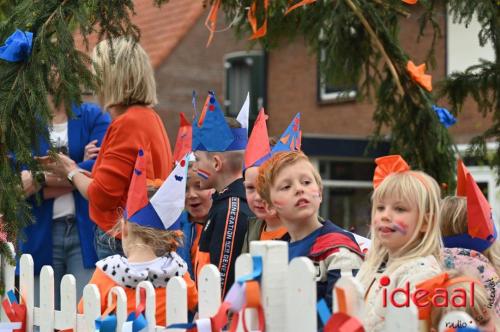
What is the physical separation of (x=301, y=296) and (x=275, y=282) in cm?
14

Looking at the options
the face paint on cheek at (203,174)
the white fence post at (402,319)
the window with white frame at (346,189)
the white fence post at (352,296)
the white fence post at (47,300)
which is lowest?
the window with white frame at (346,189)

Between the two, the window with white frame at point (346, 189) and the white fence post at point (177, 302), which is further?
the window with white frame at point (346, 189)

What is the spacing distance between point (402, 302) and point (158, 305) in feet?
4.44

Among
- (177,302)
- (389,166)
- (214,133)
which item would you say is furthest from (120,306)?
(214,133)

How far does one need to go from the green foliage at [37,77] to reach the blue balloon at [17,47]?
0.04 m

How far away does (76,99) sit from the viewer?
381 centimetres

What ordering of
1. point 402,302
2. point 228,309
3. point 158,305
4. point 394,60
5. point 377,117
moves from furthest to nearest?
point 377,117 < point 394,60 < point 158,305 < point 228,309 < point 402,302

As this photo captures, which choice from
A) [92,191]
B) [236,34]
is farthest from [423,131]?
[92,191]

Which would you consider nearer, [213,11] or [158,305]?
[158,305]

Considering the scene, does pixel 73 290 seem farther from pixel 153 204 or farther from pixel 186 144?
pixel 186 144

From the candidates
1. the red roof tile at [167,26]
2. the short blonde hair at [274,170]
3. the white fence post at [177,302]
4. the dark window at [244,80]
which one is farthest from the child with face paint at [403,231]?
the dark window at [244,80]

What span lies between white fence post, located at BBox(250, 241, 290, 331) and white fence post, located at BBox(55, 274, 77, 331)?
50.3 inches

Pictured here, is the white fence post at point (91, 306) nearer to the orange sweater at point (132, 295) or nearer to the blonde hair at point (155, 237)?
the orange sweater at point (132, 295)

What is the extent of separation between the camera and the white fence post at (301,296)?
8.14ft
